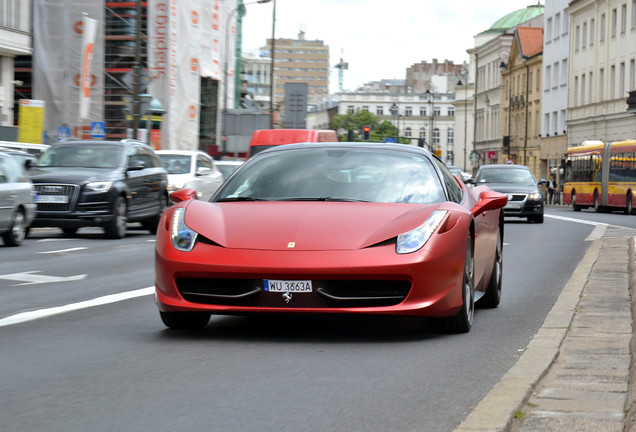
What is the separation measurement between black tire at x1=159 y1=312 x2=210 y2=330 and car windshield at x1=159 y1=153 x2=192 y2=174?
20.7 meters

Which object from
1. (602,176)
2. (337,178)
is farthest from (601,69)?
(337,178)

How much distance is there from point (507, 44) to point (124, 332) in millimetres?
118221

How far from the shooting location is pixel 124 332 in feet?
26.7

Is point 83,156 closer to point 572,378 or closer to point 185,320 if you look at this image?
point 185,320

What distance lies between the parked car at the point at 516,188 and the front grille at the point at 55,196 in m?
14.1

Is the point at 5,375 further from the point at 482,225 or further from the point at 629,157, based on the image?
the point at 629,157

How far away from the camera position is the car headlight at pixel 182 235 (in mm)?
7668

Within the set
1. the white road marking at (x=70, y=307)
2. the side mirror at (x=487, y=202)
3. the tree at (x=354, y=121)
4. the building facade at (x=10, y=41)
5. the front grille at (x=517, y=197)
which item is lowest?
the white road marking at (x=70, y=307)

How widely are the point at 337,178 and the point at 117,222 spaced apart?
13.4m

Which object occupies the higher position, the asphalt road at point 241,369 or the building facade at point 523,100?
the building facade at point 523,100

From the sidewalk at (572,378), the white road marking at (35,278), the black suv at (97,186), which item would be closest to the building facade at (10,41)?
the black suv at (97,186)

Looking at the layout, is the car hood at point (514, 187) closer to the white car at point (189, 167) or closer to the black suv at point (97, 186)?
the white car at point (189, 167)

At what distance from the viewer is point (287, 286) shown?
7.41 metres

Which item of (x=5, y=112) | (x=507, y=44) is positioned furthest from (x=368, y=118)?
(x=5, y=112)
